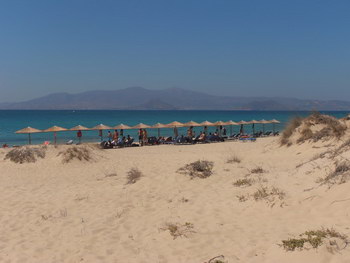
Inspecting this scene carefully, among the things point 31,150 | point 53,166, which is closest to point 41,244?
point 53,166

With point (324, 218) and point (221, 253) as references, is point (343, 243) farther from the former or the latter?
point (221, 253)

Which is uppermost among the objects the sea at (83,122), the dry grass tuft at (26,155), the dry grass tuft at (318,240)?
the dry grass tuft at (318,240)

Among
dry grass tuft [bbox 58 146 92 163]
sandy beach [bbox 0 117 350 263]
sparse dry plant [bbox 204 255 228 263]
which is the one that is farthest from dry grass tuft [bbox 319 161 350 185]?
dry grass tuft [bbox 58 146 92 163]

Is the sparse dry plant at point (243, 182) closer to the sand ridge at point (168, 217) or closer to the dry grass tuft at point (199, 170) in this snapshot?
the sand ridge at point (168, 217)

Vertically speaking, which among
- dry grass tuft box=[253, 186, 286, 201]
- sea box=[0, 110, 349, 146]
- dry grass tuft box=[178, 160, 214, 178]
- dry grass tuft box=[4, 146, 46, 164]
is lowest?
sea box=[0, 110, 349, 146]

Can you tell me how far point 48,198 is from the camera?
27.1 ft

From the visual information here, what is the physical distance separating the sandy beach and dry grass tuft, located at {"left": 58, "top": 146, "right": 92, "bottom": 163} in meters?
3.32

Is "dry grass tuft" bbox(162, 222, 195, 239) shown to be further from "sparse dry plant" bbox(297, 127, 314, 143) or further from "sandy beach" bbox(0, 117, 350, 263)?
"sparse dry plant" bbox(297, 127, 314, 143)

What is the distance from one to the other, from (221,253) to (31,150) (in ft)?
39.0

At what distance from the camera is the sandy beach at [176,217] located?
4602mm

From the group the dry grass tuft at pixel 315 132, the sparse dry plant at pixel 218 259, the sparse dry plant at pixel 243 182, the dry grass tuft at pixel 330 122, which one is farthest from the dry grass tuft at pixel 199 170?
the dry grass tuft at pixel 330 122

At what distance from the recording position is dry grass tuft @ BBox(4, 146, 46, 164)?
13742mm

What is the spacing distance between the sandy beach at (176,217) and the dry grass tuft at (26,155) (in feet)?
12.2

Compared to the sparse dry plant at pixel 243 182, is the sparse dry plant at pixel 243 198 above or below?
below
